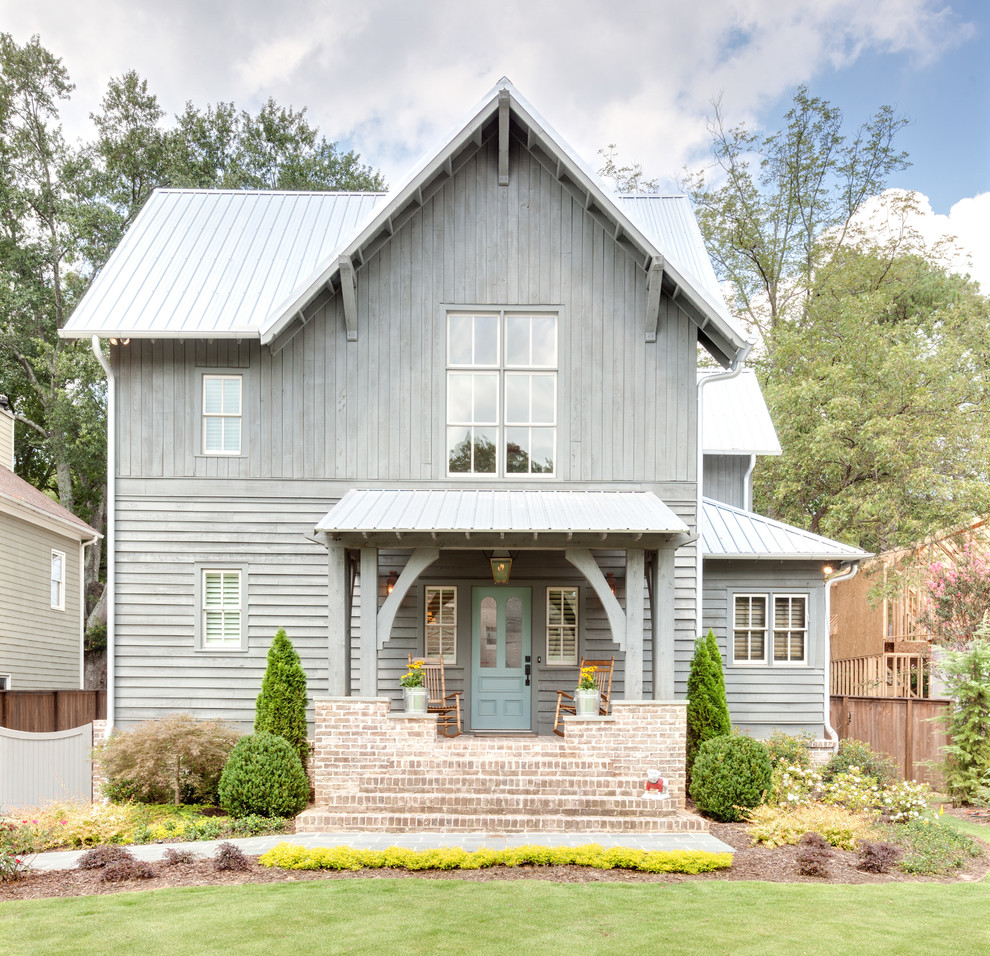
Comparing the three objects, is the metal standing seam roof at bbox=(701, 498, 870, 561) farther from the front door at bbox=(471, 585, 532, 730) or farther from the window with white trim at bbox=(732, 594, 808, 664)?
the front door at bbox=(471, 585, 532, 730)

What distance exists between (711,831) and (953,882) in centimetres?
251

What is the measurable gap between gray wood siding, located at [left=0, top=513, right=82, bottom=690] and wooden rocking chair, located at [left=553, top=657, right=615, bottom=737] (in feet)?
33.7

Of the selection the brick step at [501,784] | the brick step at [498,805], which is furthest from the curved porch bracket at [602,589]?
the brick step at [498,805]

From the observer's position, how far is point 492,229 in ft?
43.6

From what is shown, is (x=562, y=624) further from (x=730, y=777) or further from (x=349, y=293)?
(x=349, y=293)

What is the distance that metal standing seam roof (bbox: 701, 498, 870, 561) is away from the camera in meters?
13.9

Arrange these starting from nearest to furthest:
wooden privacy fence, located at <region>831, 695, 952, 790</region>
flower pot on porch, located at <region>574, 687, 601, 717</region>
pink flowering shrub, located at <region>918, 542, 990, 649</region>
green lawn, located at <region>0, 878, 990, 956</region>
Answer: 1. green lawn, located at <region>0, 878, 990, 956</region>
2. flower pot on porch, located at <region>574, 687, 601, 717</region>
3. wooden privacy fence, located at <region>831, 695, 952, 790</region>
4. pink flowering shrub, located at <region>918, 542, 990, 649</region>

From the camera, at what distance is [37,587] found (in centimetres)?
1838

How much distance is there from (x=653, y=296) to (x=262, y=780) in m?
7.91

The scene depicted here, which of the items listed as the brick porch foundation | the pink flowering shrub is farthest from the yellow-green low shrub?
the pink flowering shrub

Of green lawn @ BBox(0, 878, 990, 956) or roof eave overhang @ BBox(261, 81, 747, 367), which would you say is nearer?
green lawn @ BBox(0, 878, 990, 956)

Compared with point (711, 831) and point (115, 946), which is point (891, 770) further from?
point (115, 946)

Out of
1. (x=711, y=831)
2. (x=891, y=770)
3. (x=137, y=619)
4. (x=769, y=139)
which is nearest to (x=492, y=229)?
(x=137, y=619)

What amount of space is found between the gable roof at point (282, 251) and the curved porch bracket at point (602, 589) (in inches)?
146
